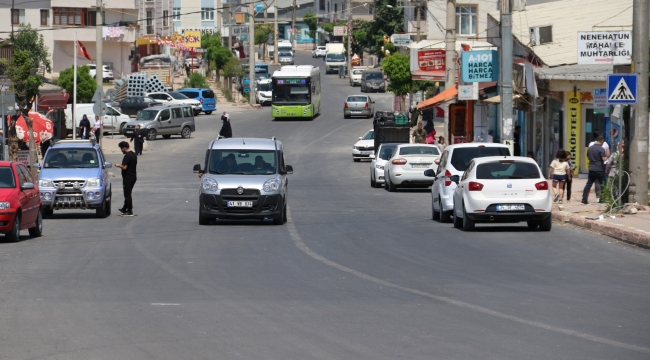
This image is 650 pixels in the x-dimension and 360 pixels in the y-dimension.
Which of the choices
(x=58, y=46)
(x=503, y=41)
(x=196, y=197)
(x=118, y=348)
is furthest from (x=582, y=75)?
(x=58, y=46)

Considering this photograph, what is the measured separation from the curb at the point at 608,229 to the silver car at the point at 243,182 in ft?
20.6

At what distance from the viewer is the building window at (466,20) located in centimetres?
7850

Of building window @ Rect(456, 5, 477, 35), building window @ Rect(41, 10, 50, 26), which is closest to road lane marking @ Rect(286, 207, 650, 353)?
building window @ Rect(456, 5, 477, 35)

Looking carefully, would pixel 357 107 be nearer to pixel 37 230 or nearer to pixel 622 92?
pixel 622 92

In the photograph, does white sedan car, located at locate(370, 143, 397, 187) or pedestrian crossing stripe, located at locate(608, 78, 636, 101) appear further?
white sedan car, located at locate(370, 143, 397, 187)

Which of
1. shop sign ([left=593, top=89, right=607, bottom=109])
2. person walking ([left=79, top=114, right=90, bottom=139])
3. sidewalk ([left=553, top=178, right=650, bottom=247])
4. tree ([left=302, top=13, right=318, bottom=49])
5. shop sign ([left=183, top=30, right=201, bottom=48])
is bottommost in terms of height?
sidewalk ([left=553, top=178, right=650, bottom=247])

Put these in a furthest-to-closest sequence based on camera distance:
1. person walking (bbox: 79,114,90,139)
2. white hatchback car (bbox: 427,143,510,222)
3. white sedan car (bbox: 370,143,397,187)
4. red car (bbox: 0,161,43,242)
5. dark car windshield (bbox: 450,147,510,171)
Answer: person walking (bbox: 79,114,90,139) < white sedan car (bbox: 370,143,397,187) < dark car windshield (bbox: 450,147,510,171) < white hatchback car (bbox: 427,143,510,222) < red car (bbox: 0,161,43,242)

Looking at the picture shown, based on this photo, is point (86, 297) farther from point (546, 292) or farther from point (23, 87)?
point (23, 87)

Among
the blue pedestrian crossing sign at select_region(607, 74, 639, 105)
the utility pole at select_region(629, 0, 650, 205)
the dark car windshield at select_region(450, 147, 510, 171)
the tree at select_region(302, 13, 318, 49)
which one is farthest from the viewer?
the tree at select_region(302, 13, 318, 49)

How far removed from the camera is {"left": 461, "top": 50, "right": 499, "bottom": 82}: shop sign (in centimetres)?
4081

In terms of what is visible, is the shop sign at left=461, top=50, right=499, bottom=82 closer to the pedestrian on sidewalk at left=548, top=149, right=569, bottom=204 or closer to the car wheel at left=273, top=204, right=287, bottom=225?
the pedestrian on sidewalk at left=548, top=149, right=569, bottom=204

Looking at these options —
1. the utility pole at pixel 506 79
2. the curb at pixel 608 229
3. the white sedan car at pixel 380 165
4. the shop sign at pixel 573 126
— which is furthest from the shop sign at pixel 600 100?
the white sedan car at pixel 380 165

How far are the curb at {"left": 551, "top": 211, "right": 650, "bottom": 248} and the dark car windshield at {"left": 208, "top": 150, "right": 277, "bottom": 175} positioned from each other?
21.6ft

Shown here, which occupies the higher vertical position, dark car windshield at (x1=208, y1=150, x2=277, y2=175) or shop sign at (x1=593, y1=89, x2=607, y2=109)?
shop sign at (x1=593, y1=89, x2=607, y2=109)
